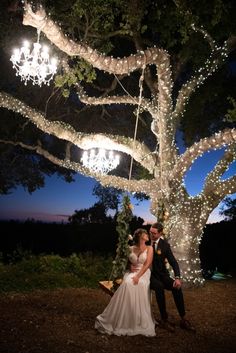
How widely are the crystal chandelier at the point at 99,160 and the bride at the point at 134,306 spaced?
543 centimetres

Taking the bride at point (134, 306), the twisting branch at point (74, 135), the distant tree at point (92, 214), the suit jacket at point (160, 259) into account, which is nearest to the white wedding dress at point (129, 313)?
the bride at point (134, 306)

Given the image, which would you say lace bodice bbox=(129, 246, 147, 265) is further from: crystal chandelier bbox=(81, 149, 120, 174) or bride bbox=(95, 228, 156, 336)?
crystal chandelier bbox=(81, 149, 120, 174)

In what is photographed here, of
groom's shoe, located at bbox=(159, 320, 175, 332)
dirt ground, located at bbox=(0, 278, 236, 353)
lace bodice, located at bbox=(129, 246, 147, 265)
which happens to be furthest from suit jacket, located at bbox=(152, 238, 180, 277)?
dirt ground, located at bbox=(0, 278, 236, 353)

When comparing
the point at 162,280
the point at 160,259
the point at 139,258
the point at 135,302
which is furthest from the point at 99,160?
the point at 135,302

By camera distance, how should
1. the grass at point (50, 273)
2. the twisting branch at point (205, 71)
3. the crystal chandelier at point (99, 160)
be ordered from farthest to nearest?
the crystal chandelier at point (99, 160)
the twisting branch at point (205, 71)
the grass at point (50, 273)

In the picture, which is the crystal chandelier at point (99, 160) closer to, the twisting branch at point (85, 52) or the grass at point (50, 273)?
the grass at point (50, 273)

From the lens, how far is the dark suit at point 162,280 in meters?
7.43

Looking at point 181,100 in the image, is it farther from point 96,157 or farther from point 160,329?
point 160,329

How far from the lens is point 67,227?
67.8 ft

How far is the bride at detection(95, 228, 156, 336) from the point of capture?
6.80 m

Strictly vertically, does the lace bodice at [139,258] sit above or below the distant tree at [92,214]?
below

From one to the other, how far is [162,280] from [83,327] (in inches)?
58.0

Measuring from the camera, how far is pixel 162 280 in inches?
297

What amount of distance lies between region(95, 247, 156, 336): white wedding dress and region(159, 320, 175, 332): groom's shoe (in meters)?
0.41
